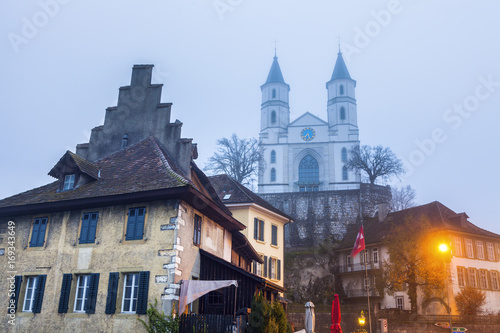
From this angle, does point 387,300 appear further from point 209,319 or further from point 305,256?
point 209,319

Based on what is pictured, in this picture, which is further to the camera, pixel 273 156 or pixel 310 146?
pixel 273 156

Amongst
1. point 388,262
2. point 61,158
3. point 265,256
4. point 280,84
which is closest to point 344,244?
point 388,262

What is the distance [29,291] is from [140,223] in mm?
4937

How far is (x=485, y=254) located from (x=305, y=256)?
626 inches

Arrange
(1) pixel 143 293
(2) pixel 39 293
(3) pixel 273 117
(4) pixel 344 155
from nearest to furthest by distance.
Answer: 1. (1) pixel 143 293
2. (2) pixel 39 293
3. (4) pixel 344 155
4. (3) pixel 273 117

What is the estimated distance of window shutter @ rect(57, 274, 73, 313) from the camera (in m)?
16.9

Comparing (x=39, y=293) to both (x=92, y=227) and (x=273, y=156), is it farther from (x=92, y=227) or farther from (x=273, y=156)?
(x=273, y=156)

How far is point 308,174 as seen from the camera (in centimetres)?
8238

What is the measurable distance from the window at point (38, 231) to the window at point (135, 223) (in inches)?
143

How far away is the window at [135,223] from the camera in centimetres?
1692

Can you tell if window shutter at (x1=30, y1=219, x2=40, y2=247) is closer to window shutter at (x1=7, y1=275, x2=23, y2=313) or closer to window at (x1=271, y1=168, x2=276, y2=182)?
window shutter at (x1=7, y1=275, x2=23, y2=313)

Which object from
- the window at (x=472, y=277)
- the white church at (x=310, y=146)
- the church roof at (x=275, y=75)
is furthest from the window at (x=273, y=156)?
the window at (x=472, y=277)

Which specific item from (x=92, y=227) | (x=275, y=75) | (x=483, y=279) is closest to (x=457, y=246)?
(x=483, y=279)

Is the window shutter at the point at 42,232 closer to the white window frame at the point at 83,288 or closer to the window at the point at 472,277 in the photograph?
the white window frame at the point at 83,288
